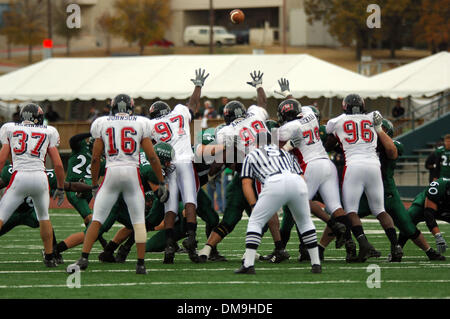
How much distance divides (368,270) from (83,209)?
12.8ft

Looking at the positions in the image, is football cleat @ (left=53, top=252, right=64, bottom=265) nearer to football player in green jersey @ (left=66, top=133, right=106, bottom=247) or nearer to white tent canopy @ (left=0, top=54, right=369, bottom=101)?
football player in green jersey @ (left=66, top=133, right=106, bottom=247)

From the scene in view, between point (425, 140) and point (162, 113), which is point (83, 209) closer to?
point (162, 113)

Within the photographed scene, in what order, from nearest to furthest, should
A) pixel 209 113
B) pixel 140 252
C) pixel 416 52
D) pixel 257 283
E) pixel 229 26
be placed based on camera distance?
pixel 257 283 < pixel 140 252 < pixel 209 113 < pixel 416 52 < pixel 229 26

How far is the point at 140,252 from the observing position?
9320mm

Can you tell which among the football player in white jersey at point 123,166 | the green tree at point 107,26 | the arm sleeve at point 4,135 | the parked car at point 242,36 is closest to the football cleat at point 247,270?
the football player in white jersey at point 123,166

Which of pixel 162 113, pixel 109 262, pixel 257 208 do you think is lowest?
pixel 109 262

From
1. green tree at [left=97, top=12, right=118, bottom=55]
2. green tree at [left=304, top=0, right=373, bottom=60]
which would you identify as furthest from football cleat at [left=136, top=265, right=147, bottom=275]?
green tree at [left=97, top=12, right=118, bottom=55]

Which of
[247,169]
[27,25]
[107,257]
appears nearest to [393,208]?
[247,169]

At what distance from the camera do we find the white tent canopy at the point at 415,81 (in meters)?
25.8

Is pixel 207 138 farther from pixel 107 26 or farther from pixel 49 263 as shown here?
pixel 107 26

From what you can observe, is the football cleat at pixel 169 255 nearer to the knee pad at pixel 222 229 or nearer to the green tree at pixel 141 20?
the knee pad at pixel 222 229

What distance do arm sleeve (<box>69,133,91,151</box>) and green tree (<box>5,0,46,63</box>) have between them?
47.7 meters
